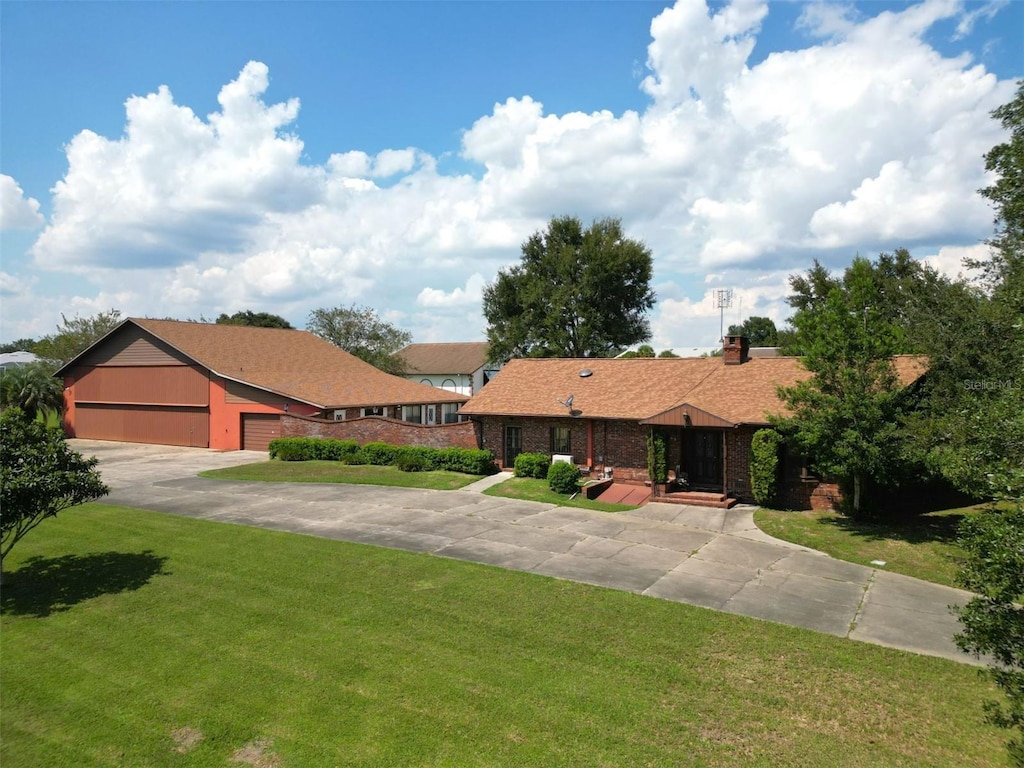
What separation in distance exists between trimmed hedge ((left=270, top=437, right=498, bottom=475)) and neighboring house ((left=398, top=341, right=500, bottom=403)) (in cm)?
3502

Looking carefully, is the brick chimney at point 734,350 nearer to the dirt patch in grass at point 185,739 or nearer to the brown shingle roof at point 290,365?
the brown shingle roof at point 290,365

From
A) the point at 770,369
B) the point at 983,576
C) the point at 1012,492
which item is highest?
the point at 770,369

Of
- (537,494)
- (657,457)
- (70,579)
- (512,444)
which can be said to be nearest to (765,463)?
(657,457)

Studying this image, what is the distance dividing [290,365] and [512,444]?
1876cm

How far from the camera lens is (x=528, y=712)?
24.2 feet

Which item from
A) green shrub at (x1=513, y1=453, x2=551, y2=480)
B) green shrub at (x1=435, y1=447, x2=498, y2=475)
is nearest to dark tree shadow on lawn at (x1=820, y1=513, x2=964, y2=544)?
green shrub at (x1=513, y1=453, x2=551, y2=480)

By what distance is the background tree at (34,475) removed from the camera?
1038 centimetres

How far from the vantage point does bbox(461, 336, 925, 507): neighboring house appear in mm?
20422

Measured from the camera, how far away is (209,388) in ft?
112

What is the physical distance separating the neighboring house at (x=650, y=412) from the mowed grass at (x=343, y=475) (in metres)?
3.01

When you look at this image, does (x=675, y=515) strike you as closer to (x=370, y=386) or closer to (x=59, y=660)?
(x=59, y=660)

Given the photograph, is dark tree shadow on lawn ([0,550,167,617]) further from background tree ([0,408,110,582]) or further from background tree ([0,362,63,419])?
background tree ([0,362,63,419])

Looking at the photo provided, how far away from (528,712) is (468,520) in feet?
33.5

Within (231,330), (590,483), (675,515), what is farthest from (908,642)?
(231,330)
